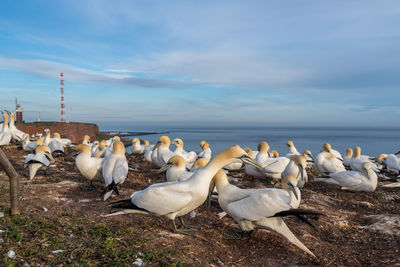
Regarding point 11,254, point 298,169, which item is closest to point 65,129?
point 298,169

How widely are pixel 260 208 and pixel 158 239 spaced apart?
1.43 meters

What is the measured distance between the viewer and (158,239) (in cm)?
421

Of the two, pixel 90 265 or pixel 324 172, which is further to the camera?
pixel 324 172

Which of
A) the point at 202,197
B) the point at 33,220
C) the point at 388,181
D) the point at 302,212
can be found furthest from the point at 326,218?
the point at 388,181

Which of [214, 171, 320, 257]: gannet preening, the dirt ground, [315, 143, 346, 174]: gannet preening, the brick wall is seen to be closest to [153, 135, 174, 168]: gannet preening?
the dirt ground

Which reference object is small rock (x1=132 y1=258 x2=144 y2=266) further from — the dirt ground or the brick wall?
the brick wall

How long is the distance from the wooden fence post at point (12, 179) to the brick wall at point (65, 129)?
37267 millimetres

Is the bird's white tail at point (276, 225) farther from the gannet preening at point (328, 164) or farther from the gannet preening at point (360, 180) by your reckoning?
the gannet preening at point (328, 164)

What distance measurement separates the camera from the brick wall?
126 ft

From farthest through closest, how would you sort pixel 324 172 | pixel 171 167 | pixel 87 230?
pixel 324 172 → pixel 171 167 → pixel 87 230

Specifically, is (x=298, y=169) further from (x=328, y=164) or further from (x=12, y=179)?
(x=12, y=179)

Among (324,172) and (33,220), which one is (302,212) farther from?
(324,172)

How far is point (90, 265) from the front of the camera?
10.6ft

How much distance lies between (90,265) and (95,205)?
2.92m
